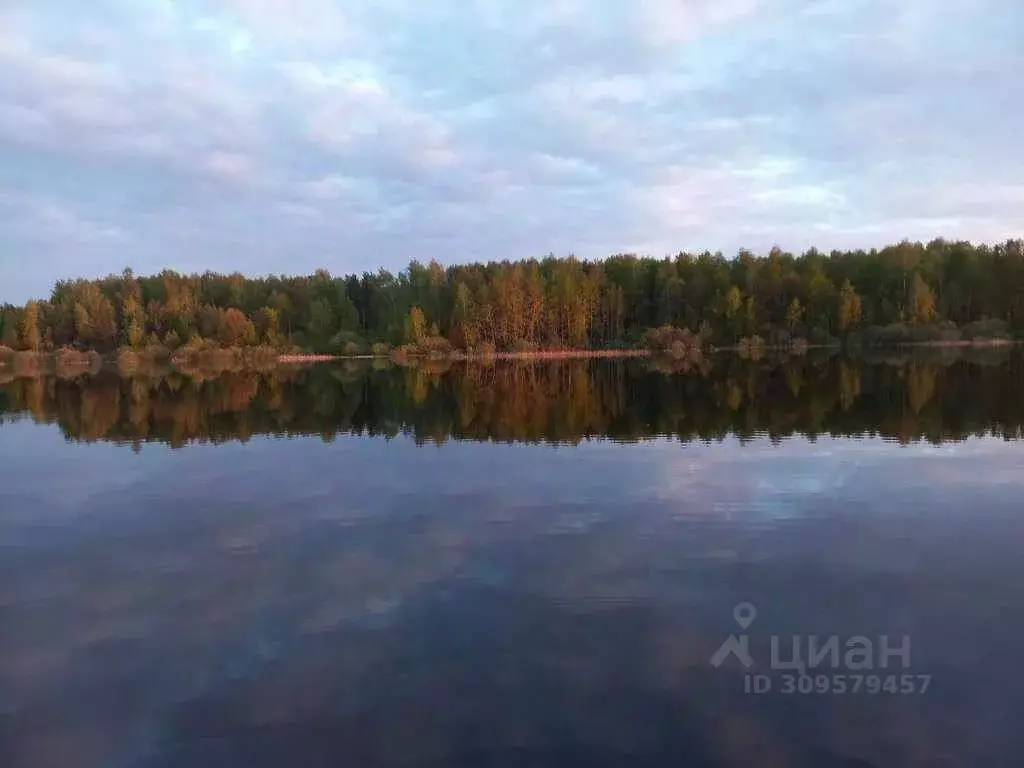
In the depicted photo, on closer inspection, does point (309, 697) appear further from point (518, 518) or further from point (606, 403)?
point (606, 403)

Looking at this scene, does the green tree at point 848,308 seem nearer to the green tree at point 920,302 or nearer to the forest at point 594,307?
the forest at point 594,307

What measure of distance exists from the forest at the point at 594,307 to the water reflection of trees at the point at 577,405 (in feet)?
144

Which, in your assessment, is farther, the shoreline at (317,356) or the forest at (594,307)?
the forest at (594,307)

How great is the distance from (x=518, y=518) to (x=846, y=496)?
269 inches

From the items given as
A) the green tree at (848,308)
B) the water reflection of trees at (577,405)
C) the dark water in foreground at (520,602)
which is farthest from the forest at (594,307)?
the dark water in foreground at (520,602)

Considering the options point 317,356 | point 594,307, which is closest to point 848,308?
point 594,307

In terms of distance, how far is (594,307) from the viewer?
105625mm

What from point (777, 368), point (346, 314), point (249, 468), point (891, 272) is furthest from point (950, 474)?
point (346, 314)

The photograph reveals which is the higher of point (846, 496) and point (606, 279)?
point (606, 279)

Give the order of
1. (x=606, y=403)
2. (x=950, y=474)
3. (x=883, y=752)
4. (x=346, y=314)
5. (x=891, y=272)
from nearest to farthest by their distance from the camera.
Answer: (x=883, y=752) < (x=950, y=474) < (x=606, y=403) < (x=891, y=272) < (x=346, y=314)

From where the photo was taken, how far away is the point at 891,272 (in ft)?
325

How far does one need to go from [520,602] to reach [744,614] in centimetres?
297

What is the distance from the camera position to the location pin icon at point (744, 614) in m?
9.09

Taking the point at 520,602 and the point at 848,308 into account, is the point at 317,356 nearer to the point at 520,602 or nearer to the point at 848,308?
the point at 848,308
